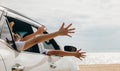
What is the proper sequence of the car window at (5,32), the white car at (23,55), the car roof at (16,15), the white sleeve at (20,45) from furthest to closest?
the car roof at (16,15) → the white sleeve at (20,45) → the car window at (5,32) → the white car at (23,55)

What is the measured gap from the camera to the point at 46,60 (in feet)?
19.5

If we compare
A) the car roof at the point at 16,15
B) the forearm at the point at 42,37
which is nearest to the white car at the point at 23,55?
the car roof at the point at 16,15

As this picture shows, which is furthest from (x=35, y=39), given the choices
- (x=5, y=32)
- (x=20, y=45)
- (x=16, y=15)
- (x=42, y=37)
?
(x=16, y=15)

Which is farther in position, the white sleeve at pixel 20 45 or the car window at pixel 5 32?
the white sleeve at pixel 20 45

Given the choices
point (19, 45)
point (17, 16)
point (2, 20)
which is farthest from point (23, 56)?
point (17, 16)

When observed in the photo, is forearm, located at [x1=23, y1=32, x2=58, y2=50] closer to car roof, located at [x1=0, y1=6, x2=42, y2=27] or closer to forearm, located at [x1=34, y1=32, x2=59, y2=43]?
forearm, located at [x1=34, y1=32, x2=59, y2=43]

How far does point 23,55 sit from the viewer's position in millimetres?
5016

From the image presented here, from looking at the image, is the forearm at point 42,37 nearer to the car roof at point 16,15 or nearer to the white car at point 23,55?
the white car at point 23,55

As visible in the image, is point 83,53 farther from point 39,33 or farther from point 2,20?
point 2,20

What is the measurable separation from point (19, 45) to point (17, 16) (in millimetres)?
741

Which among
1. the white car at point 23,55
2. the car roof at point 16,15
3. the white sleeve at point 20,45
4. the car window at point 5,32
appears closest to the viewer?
the white car at point 23,55

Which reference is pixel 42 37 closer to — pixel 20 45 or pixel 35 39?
pixel 35 39

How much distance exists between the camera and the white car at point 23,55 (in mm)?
4543

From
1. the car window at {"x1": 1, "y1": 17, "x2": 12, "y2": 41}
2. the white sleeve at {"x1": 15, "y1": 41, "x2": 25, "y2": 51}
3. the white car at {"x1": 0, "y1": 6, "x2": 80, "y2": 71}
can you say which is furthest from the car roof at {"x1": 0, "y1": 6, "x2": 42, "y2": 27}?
the white sleeve at {"x1": 15, "y1": 41, "x2": 25, "y2": 51}
